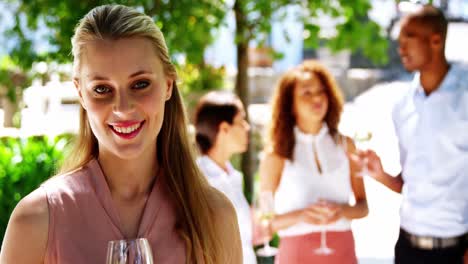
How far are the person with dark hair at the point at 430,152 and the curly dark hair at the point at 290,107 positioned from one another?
0.28 m

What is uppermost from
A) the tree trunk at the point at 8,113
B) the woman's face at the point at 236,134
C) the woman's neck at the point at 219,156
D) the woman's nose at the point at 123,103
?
the woman's nose at the point at 123,103

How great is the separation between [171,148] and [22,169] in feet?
10.1

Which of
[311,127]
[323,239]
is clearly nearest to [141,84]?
[323,239]

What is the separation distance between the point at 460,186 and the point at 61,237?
6.80 ft

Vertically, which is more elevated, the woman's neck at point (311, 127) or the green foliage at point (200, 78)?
the green foliage at point (200, 78)

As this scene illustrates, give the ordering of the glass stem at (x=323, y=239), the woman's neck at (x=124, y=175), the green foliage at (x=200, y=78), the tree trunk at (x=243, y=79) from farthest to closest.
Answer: the green foliage at (x=200, y=78) < the tree trunk at (x=243, y=79) < the glass stem at (x=323, y=239) < the woman's neck at (x=124, y=175)

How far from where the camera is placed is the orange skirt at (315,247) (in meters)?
3.17

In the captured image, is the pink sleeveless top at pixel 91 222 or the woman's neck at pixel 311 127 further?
the woman's neck at pixel 311 127

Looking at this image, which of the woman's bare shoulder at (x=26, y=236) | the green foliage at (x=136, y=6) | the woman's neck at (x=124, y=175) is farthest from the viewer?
the green foliage at (x=136, y=6)

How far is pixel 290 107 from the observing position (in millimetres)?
3426

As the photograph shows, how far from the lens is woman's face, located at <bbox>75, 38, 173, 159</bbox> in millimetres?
1480

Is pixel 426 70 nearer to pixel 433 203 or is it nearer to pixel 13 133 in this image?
pixel 433 203

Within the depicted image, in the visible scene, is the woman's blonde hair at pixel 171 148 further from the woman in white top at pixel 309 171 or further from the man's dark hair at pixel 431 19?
the man's dark hair at pixel 431 19

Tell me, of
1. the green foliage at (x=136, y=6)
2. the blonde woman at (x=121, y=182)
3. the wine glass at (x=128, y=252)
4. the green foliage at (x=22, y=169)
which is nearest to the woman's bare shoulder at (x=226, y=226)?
the blonde woman at (x=121, y=182)
